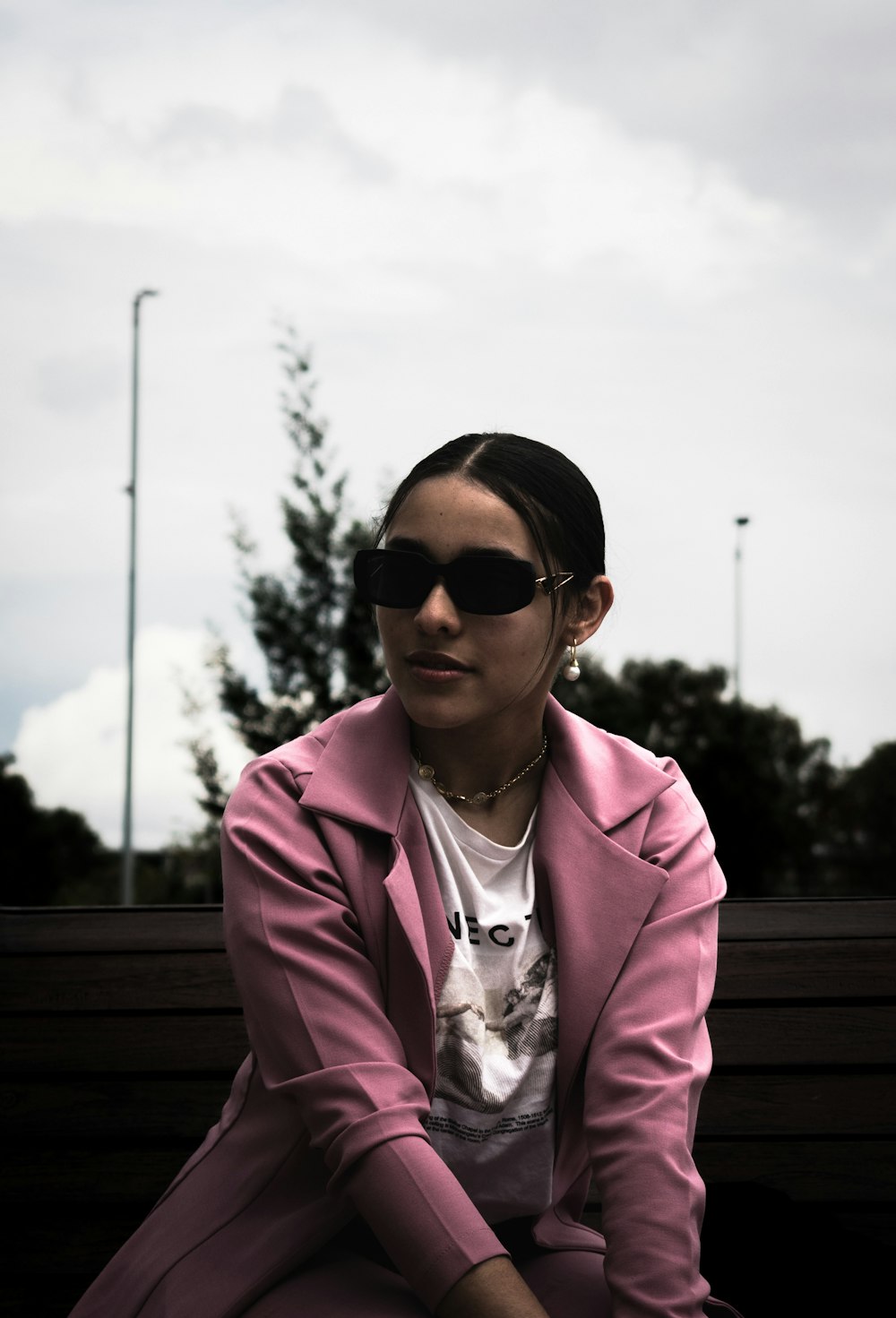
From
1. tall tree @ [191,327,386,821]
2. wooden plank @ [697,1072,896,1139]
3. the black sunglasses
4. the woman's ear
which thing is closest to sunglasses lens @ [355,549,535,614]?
the black sunglasses

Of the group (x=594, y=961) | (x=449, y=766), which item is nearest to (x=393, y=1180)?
(x=594, y=961)

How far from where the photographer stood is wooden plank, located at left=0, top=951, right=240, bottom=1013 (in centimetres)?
309

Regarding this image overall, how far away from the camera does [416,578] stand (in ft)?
7.11

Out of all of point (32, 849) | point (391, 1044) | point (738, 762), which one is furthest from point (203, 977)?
point (738, 762)

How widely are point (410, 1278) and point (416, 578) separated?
1010 millimetres

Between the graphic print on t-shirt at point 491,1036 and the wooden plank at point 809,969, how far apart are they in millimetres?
1107

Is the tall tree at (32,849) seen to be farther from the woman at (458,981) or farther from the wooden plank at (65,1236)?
the woman at (458,981)

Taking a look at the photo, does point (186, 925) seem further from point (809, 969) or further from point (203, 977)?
point (809, 969)

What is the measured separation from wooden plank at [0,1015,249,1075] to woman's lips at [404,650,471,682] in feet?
4.22

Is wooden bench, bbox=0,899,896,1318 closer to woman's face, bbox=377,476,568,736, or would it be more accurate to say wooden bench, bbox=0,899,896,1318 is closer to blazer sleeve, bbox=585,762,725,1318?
blazer sleeve, bbox=585,762,725,1318

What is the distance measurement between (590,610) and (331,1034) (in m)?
0.85

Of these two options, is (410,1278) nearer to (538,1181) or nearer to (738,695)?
(538,1181)

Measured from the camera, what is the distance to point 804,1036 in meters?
3.15

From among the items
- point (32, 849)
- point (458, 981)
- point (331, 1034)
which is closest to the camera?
point (331, 1034)
